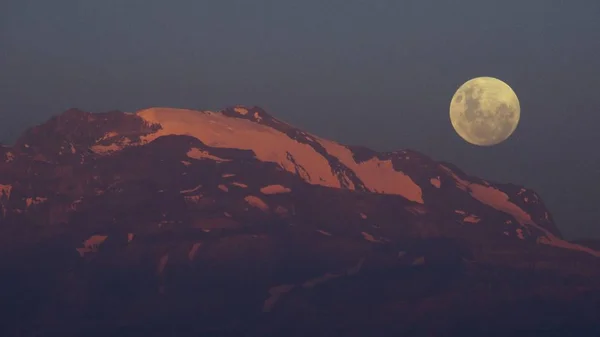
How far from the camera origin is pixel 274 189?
178 m

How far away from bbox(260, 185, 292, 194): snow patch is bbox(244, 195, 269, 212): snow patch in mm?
3551

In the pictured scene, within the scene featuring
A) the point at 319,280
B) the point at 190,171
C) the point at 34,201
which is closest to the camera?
the point at 319,280

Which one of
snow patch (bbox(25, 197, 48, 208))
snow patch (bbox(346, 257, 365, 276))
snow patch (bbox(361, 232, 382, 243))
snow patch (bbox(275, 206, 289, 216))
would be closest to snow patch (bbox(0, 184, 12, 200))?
snow patch (bbox(25, 197, 48, 208))

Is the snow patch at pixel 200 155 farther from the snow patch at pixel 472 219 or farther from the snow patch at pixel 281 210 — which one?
the snow patch at pixel 472 219

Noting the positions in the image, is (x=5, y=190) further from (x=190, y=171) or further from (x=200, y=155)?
(x=200, y=155)

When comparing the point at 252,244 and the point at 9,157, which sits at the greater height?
the point at 9,157

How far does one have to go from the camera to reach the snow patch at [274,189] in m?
176

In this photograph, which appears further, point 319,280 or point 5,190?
point 5,190

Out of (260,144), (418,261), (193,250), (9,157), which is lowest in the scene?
(193,250)

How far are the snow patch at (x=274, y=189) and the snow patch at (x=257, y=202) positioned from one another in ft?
11.6

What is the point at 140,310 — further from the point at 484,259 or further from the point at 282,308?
the point at 484,259

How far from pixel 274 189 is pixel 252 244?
28153mm

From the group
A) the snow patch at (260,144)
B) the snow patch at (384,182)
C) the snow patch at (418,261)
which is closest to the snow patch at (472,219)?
the snow patch at (384,182)

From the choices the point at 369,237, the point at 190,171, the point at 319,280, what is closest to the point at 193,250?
the point at 319,280
